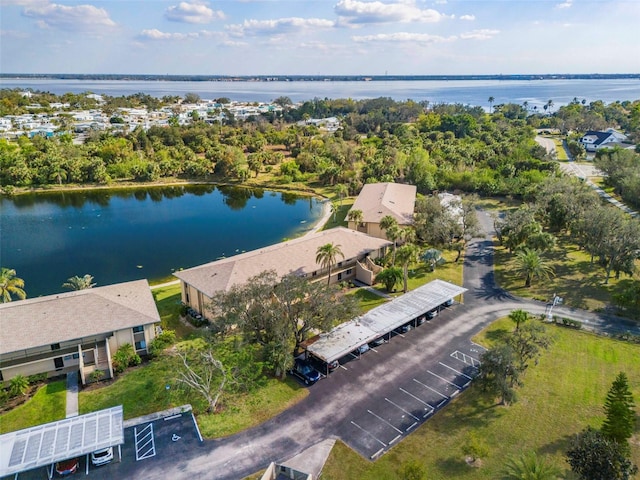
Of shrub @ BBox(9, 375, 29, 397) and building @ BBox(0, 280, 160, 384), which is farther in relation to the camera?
building @ BBox(0, 280, 160, 384)

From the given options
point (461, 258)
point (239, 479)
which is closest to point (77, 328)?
point (239, 479)

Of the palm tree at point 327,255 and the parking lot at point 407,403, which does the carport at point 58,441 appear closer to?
the parking lot at point 407,403

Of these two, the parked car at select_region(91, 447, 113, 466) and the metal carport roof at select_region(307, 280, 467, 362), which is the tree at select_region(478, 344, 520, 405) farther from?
the parked car at select_region(91, 447, 113, 466)

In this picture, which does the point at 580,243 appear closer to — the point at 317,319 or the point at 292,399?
the point at 317,319

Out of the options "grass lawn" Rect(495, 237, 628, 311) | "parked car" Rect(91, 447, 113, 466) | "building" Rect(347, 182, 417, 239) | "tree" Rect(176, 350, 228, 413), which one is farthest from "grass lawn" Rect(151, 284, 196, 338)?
"grass lawn" Rect(495, 237, 628, 311)

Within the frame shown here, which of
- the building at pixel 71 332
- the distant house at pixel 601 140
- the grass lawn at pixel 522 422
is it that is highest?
the distant house at pixel 601 140

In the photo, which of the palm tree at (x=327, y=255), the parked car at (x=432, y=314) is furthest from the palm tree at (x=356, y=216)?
the parked car at (x=432, y=314)
